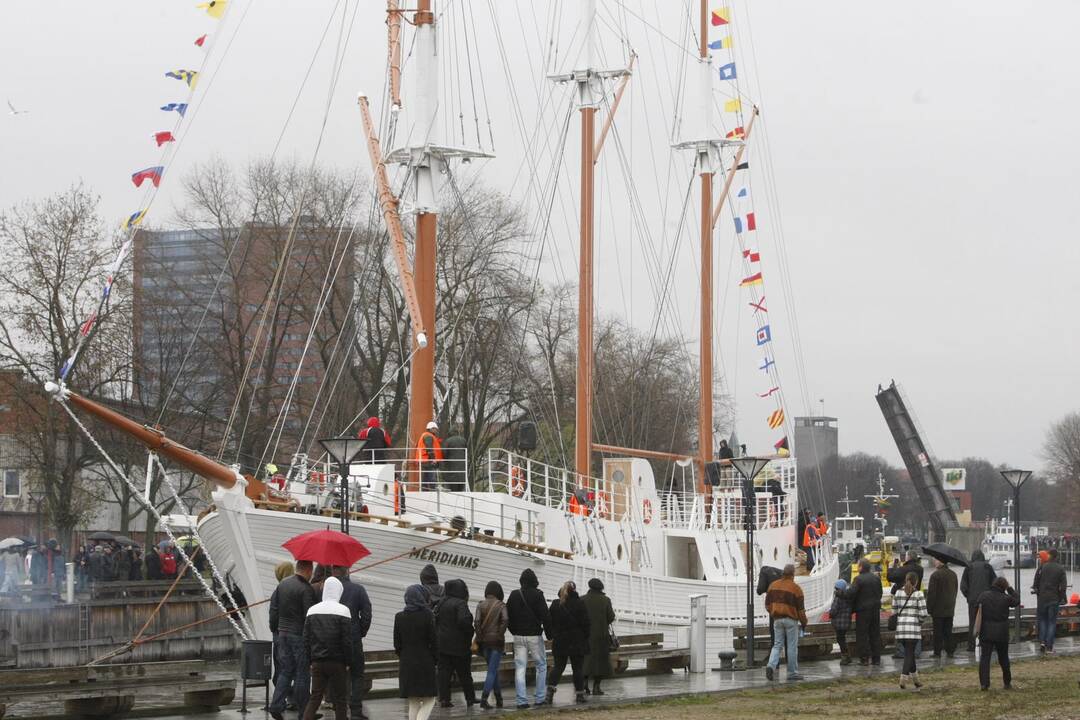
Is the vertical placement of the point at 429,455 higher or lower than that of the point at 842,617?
higher

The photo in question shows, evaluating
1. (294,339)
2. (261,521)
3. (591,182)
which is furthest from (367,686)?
(294,339)

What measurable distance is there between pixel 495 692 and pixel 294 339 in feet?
142

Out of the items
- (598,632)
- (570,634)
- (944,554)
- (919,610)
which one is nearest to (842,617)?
(944,554)

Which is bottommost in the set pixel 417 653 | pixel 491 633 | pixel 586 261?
pixel 417 653

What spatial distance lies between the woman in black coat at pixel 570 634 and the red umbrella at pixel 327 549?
3514 millimetres

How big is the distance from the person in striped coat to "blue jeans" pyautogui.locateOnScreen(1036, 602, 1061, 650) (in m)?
7.43

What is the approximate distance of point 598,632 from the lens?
22.0m

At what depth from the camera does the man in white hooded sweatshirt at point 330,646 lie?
16.1 meters

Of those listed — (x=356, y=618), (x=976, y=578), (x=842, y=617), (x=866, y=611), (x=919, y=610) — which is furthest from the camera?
(x=842, y=617)

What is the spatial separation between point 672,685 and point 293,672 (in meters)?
7.08

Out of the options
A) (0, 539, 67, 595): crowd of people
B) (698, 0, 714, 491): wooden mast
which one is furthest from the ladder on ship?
(0, 539, 67, 595): crowd of people

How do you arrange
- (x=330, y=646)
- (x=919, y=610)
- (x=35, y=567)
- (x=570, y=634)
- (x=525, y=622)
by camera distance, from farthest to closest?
(x=35, y=567) < (x=919, y=610) < (x=570, y=634) < (x=525, y=622) < (x=330, y=646)

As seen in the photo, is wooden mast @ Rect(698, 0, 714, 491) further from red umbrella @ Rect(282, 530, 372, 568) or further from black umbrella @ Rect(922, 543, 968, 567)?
red umbrella @ Rect(282, 530, 372, 568)

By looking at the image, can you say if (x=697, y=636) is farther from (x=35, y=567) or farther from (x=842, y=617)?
(x=35, y=567)
